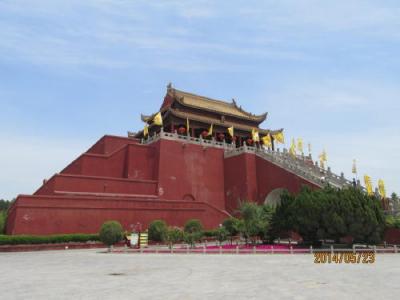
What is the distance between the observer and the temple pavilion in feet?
101

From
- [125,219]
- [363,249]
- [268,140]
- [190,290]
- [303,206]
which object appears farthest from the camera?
[268,140]

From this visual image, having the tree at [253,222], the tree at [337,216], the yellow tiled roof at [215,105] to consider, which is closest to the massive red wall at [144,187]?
the yellow tiled roof at [215,105]

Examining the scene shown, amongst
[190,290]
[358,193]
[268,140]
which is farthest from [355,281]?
[268,140]

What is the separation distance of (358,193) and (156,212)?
12343 mm

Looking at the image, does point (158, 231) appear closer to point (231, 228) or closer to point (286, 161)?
point (231, 228)

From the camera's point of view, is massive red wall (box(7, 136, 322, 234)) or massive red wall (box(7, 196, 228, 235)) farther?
massive red wall (box(7, 136, 322, 234))

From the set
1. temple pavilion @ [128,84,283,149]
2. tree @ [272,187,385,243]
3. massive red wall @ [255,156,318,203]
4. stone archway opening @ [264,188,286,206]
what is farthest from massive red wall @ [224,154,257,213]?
tree @ [272,187,385,243]

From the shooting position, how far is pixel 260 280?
766 centimetres

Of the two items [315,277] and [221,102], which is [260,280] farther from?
[221,102]

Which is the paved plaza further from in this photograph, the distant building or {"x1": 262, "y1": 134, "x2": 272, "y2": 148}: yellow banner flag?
{"x1": 262, "y1": 134, "x2": 272, "y2": 148}: yellow banner flag

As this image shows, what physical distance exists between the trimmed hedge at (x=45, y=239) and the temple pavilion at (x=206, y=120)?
12.3 metres

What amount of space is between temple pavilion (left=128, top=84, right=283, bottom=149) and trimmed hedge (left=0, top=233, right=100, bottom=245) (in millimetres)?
12290

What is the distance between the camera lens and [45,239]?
18.6 m

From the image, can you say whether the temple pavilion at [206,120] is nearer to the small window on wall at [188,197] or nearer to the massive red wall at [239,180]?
the massive red wall at [239,180]
